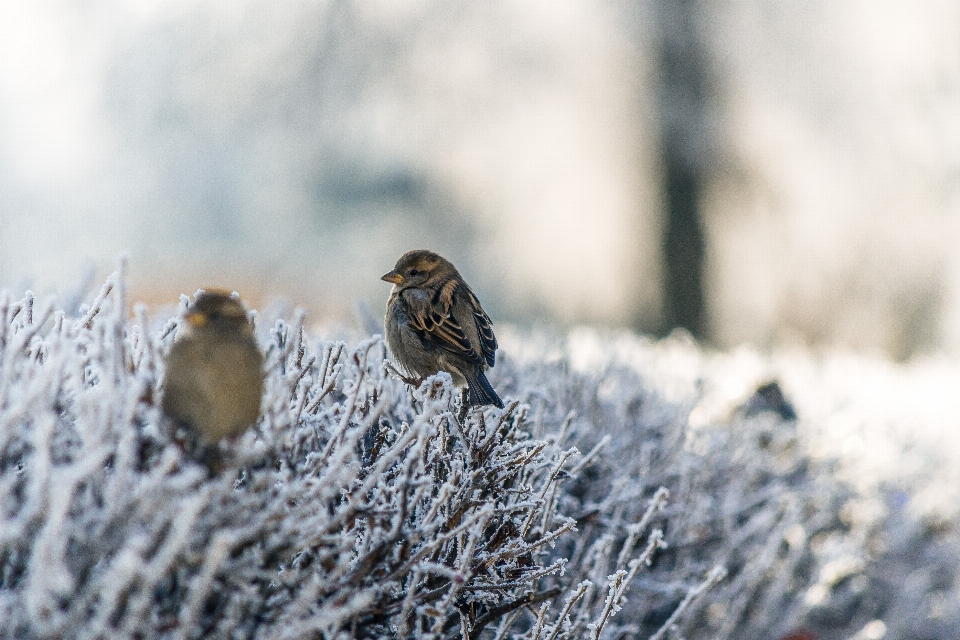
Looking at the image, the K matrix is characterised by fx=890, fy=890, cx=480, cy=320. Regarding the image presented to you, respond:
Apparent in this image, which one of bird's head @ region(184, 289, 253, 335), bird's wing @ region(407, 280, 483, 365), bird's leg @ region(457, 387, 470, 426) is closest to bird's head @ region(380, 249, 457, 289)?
bird's wing @ region(407, 280, 483, 365)

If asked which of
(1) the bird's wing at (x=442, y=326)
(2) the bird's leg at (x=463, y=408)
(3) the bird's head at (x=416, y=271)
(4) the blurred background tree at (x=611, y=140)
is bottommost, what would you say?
(2) the bird's leg at (x=463, y=408)

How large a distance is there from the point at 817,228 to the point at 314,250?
10199 millimetres

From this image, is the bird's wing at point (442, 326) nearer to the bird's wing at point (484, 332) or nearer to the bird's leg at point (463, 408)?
the bird's wing at point (484, 332)

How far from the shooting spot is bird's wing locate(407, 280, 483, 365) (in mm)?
3199

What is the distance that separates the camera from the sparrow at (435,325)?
10.5 ft

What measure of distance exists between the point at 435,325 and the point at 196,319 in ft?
4.88

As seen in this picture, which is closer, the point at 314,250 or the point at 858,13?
the point at 858,13

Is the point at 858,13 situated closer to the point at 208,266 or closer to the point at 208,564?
the point at 208,266

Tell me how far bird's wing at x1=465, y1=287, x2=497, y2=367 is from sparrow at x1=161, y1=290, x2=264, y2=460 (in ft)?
5.17

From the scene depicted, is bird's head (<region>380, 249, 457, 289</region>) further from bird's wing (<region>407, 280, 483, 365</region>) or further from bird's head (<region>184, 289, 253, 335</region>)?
bird's head (<region>184, 289, 253, 335</region>)

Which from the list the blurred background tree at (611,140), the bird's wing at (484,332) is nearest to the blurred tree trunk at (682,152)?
the blurred background tree at (611,140)

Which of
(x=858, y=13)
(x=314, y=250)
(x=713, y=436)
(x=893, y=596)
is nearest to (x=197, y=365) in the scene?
(x=713, y=436)

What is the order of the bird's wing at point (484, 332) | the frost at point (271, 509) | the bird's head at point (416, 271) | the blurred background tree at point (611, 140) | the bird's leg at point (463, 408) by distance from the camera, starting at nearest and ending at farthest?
the frost at point (271, 509)
the bird's leg at point (463, 408)
the bird's wing at point (484, 332)
the bird's head at point (416, 271)
the blurred background tree at point (611, 140)

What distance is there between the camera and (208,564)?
59.9 inches
